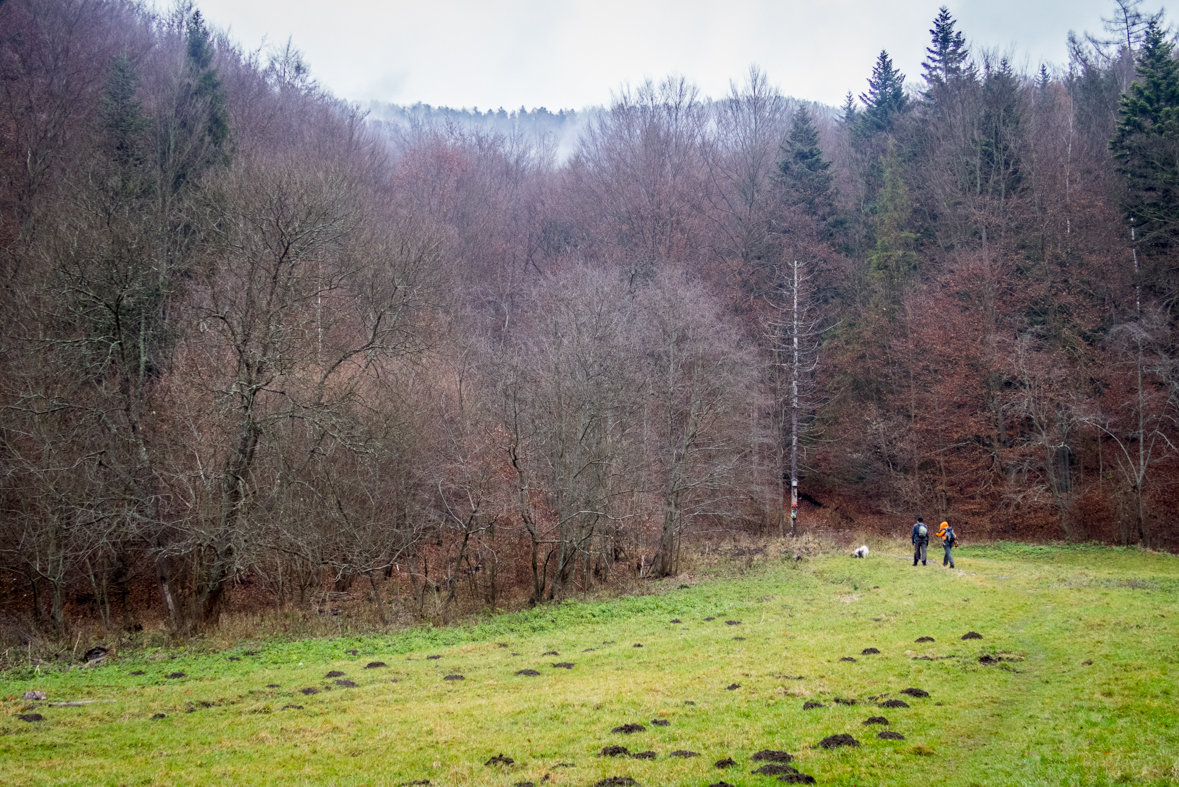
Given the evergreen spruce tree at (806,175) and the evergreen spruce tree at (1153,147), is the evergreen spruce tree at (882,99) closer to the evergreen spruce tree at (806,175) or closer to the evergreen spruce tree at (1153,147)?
the evergreen spruce tree at (806,175)

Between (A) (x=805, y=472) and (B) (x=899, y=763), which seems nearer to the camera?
(B) (x=899, y=763)

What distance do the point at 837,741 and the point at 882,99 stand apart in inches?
2336

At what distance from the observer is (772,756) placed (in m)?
8.28

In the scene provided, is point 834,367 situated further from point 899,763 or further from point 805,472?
point 899,763

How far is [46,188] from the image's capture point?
95.6 ft

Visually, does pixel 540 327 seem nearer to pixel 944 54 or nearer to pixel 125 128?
pixel 125 128

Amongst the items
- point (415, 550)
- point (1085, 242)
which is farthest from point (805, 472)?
point (415, 550)

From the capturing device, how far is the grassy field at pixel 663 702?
320 inches

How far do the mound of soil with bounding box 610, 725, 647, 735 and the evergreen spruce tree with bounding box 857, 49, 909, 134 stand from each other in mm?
55877

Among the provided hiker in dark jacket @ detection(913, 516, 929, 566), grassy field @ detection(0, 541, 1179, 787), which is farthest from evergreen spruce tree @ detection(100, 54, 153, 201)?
hiker in dark jacket @ detection(913, 516, 929, 566)

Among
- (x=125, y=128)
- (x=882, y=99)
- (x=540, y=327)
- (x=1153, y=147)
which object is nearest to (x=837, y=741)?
(x=540, y=327)

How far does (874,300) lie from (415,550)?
104 ft

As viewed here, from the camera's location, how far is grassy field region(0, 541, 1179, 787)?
8.13 metres

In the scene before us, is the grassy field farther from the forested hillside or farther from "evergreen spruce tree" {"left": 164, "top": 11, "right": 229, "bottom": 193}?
"evergreen spruce tree" {"left": 164, "top": 11, "right": 229, "bottom": 193}
